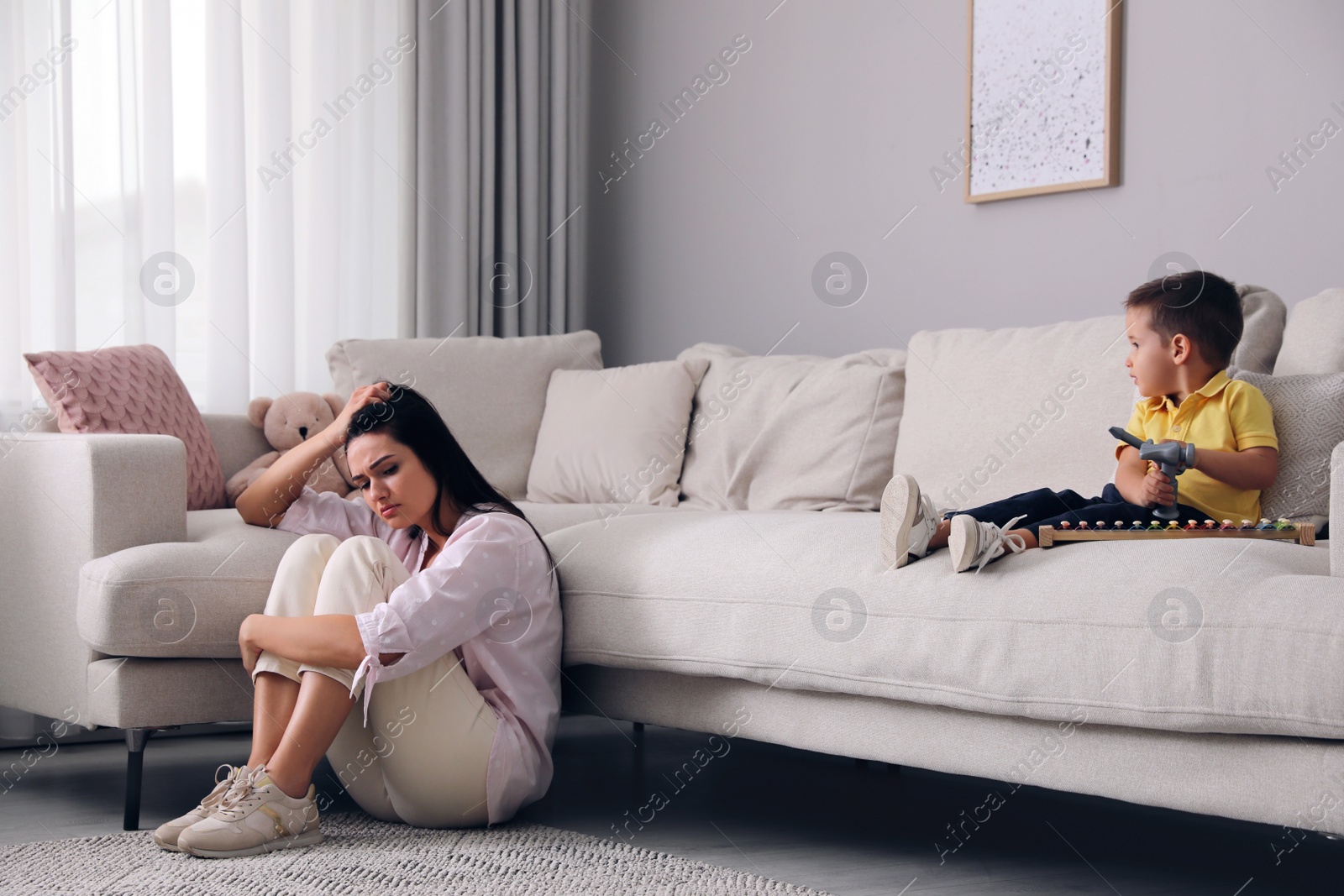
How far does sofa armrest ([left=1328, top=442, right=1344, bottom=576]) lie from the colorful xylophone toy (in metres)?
0.24

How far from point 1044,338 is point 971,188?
0.73m

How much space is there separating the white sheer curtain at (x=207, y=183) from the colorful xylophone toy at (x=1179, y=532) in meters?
2.23

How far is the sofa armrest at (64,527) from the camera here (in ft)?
6.21

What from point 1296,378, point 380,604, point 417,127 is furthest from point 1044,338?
point 417,127

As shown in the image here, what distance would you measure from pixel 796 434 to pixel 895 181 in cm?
84

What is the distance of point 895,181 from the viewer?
3.01 meters

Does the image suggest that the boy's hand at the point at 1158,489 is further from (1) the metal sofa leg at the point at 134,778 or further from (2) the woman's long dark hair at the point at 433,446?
(1) the metal sofa leg at the point at 134,778

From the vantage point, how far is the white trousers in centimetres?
171

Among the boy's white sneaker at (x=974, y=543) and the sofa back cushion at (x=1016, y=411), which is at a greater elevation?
the sofa back cushion at (x=1016, y=411)

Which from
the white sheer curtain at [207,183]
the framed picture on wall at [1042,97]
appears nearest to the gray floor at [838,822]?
the white sheer curtain at [207,183]

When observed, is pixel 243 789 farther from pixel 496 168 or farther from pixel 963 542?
pixel 496 168

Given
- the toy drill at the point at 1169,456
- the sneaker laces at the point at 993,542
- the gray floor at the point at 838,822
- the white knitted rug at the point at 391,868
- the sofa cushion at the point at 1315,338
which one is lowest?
the gray floor at the point at 838,822

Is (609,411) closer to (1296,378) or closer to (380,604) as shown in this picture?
(380,604)

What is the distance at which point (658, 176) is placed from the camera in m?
3.67
